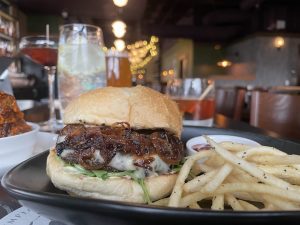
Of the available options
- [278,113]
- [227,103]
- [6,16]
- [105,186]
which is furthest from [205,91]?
[6,16]

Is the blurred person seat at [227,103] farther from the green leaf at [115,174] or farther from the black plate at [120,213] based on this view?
the black plate at [120,213]

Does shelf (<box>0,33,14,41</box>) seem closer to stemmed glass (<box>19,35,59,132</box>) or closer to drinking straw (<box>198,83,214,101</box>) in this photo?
stemmed glass (<box>19,35,59,132</box>)

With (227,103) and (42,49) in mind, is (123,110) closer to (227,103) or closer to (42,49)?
(42,49)

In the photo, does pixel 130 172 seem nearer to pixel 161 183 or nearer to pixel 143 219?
pixel 161 183

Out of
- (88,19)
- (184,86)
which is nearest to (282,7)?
(88,19)

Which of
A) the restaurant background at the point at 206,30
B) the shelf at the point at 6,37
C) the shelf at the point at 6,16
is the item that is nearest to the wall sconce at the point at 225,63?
the restaurant background at the point at 206,30
